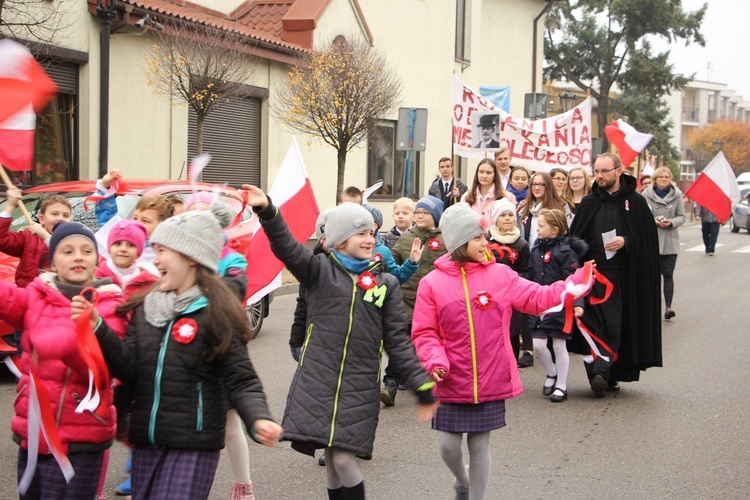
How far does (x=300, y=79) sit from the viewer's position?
1903cm

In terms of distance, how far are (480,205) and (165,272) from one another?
19.7ft

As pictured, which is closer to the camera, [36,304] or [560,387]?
[36,304]

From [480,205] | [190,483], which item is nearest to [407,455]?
[190,483]

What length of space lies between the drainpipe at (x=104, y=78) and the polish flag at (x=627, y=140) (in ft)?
24.8

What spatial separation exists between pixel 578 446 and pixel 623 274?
201 centimetres

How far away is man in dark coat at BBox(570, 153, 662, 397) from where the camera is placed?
312 inches

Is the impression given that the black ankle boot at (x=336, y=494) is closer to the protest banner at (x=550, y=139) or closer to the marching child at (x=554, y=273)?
the marching child at (x=554, y=273)

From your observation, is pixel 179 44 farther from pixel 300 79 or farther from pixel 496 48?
pixel 496 48

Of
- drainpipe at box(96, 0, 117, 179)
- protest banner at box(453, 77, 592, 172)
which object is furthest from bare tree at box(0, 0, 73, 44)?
protest banner at box(453, 77, 592, 172)

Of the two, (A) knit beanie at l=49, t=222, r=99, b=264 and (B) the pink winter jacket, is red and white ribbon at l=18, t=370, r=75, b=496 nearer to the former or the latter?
(A) knit beanie at l=49, t=222, r=99, b=264

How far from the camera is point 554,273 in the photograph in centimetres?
812

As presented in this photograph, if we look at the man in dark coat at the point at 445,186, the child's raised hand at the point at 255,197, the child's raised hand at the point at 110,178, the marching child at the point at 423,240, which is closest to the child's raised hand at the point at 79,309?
the child's raised hand at the point at 255,197

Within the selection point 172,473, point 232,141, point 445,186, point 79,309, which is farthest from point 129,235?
point 232,141

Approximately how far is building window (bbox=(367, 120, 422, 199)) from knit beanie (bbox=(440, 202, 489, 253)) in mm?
19148
